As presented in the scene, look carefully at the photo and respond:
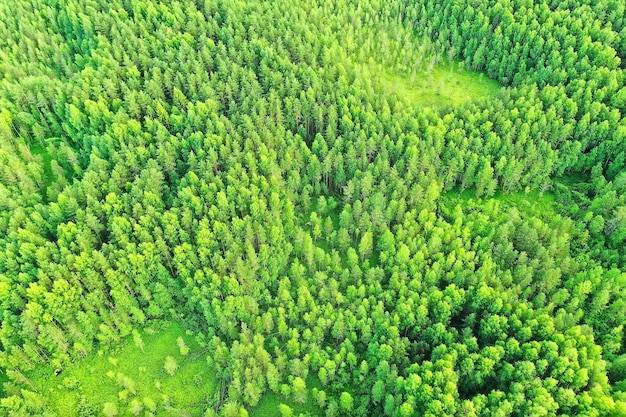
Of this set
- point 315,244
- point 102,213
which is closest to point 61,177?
point 102,213

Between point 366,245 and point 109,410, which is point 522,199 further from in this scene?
point 109,410

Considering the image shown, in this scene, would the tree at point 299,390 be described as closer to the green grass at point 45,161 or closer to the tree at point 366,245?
the tree at point 366,245

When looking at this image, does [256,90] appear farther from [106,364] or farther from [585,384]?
[585,384]

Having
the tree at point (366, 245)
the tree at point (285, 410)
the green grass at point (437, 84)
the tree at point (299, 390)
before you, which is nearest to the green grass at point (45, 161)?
the tree at point (366, 245)

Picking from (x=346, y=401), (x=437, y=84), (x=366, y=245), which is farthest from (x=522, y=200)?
(x=346, y=401)

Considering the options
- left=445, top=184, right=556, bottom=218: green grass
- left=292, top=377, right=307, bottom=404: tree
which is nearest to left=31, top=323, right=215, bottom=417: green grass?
left=292, top=377, right=307, bottom=404: tree
